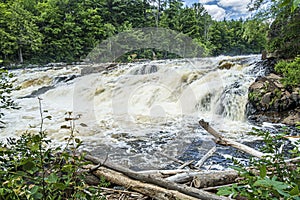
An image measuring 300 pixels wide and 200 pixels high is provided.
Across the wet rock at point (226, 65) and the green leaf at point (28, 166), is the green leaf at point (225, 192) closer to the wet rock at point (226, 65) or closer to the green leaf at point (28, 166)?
the green leaf at point (28, 166)

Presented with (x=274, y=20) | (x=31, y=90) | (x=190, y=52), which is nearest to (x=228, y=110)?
(x=274, y=20)

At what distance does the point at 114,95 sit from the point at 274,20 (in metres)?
6.28

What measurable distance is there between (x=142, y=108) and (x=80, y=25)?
21.1 meters

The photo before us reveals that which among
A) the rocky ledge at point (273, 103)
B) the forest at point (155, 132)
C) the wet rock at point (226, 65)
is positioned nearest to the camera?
the forest at point (155, 132)

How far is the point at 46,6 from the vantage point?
2427 centimetres

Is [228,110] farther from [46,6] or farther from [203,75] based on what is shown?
[46,6]

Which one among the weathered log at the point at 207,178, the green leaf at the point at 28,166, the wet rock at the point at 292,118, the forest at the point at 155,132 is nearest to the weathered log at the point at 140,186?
the forest at the point at 155,132

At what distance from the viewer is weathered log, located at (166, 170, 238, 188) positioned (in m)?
1.58

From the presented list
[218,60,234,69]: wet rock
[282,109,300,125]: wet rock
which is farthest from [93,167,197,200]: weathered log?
[218,60,234,69]: wet rock

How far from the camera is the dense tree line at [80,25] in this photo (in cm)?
2038

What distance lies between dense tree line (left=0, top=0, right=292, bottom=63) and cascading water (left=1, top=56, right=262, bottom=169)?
11.3 meters

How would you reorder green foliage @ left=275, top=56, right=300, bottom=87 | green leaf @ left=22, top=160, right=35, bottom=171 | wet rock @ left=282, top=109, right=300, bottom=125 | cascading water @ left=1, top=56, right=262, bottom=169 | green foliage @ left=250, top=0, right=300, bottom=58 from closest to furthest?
green leaf @ left=22, top=160, right=35, bottom=171
cascading water @ left=1, top=56, right=262, bottom=169
wet rock @ left=282, top=109, right=300, bottom=125
green foliage @ left=275, top=56, right=300, bottom=87
green foliage @ left=250, top=0, right=300, bottom=58

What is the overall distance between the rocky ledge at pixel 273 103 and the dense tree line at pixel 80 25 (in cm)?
1309

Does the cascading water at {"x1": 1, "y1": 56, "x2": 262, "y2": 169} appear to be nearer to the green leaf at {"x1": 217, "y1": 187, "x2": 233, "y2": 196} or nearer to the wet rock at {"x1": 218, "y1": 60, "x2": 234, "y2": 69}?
the wet rock at {"x1": 218, "y1": 60, "x2": 234, "y2": 69}
